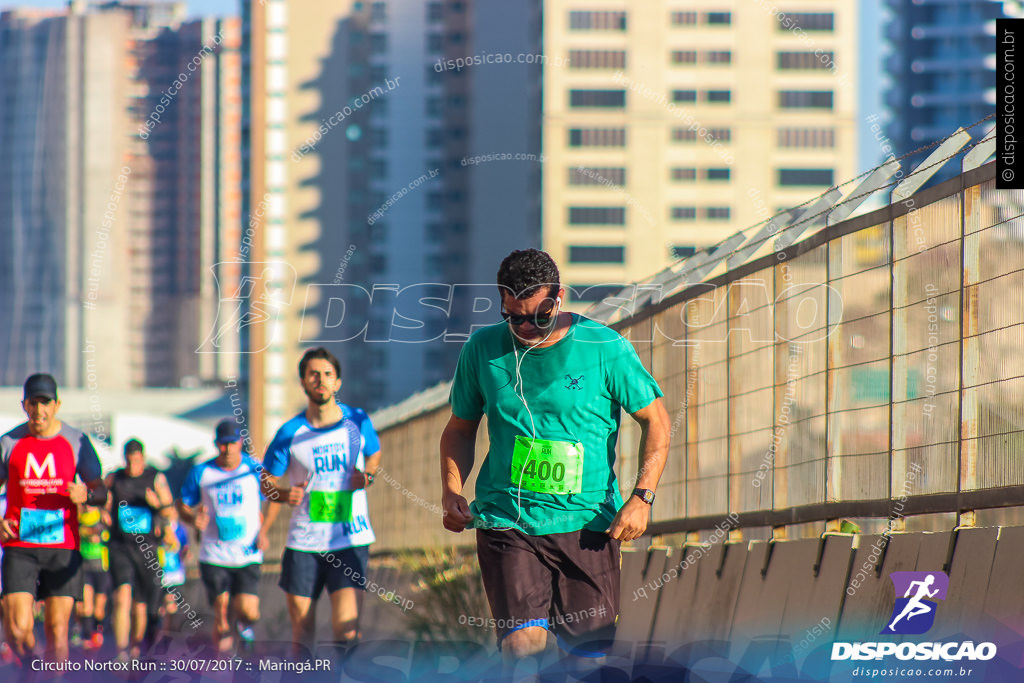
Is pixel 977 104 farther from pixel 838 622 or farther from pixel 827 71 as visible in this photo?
pixel 838 622

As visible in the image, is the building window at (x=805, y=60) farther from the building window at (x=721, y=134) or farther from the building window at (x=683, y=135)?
the building window at (x=683, y=135)

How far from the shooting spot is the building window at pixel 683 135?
106 m

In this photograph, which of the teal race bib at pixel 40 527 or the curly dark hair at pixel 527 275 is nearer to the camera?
the curly dark hair at pixel 527 275

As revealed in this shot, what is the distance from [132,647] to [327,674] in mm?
7057

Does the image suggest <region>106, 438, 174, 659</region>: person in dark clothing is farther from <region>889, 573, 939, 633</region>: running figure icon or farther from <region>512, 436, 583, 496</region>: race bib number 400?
<region>889, 573, 939, 633</region>: running figure icon

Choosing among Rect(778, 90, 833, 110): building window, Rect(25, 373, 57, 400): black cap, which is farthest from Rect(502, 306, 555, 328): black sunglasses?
Rect(778, 90, 833, 110): building window

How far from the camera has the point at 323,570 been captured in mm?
9641

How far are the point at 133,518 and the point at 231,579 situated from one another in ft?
5.14

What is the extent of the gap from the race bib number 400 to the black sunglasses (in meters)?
0.45

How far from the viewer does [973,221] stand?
655 cm

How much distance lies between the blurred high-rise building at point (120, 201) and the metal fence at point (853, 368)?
178854 mm

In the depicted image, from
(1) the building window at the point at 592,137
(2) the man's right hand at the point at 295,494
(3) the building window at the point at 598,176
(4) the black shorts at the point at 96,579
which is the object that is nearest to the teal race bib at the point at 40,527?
(2) the man's right hand at the point at 295,494

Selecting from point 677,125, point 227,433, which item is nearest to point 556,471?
point 227,433

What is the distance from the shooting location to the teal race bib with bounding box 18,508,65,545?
994 cm
